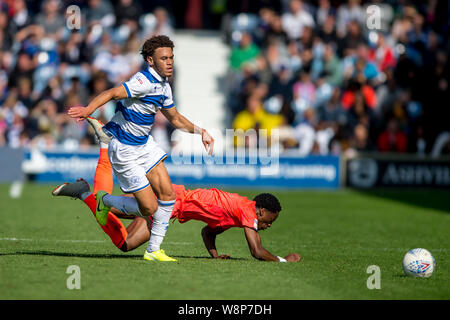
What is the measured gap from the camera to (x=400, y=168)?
71.3 ft

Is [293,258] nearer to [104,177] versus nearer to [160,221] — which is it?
[160,221]

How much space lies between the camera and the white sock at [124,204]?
29.9 ft

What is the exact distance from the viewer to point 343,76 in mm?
23734

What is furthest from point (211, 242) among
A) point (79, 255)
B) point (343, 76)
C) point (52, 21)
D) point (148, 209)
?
point (52, 21)

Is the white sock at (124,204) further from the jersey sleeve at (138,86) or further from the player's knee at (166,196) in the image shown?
the jersey sleeve at (138,86)

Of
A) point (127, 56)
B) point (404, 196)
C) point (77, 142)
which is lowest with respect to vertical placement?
point (404, 196)

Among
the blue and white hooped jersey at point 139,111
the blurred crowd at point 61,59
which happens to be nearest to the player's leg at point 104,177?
the blue and white hooped jersey at point 139,111

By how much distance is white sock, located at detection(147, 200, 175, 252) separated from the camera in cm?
912

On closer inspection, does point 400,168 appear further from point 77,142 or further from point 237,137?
point 77,142

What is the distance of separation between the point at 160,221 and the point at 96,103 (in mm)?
1576

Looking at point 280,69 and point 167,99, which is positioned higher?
point 280,69

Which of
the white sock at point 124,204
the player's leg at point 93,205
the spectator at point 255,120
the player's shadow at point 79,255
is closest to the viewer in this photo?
the white sock at point 124,204
